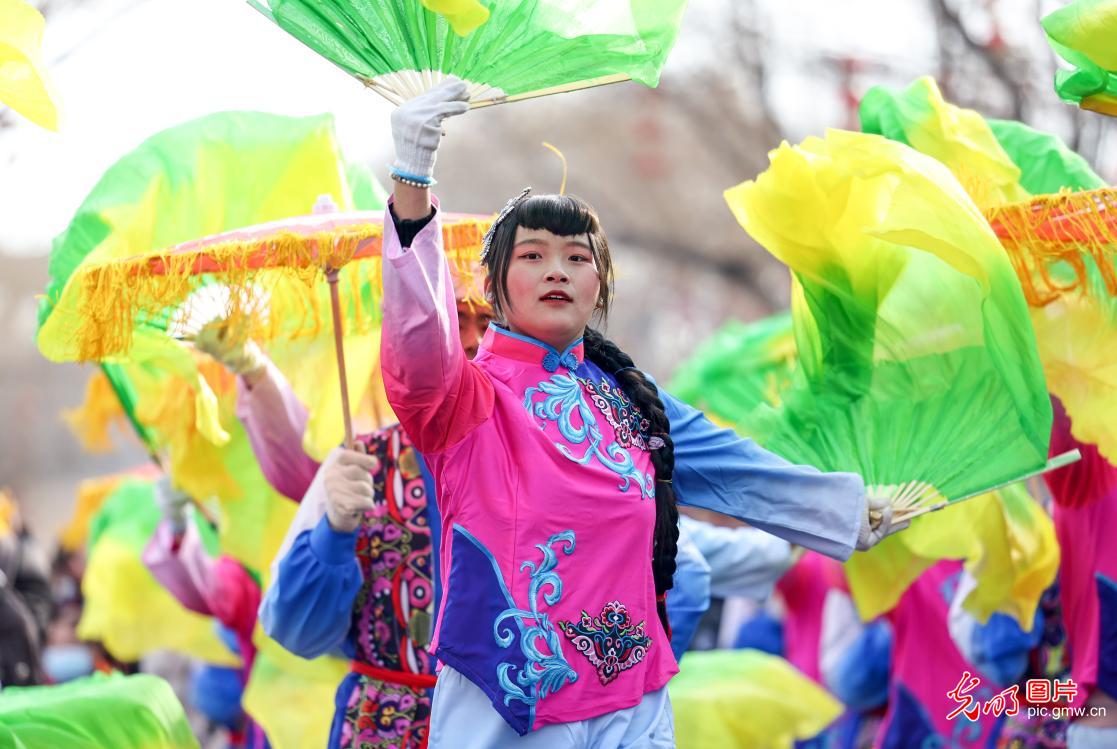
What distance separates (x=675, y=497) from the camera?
9.52 ft

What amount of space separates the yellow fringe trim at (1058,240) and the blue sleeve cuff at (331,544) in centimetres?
165

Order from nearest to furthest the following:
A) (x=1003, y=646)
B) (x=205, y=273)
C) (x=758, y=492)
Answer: (x=758, y=492) → (x=205, y=273) → (x=1003, y=646)

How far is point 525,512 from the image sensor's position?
2559mm

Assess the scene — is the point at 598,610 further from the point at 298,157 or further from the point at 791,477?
the point at 298,157

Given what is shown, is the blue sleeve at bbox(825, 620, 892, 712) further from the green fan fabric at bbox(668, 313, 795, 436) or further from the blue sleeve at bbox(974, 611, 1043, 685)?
the blue sleeve at bbox(974, 611, 1043, 685)

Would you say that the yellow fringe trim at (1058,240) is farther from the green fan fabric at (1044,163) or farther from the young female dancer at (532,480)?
the young female dancer at (532,480)

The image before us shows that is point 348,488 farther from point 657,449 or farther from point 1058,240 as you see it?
point 1058,240

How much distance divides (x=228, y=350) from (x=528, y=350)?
1207 millimetres

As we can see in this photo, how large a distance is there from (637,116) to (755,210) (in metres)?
15.1

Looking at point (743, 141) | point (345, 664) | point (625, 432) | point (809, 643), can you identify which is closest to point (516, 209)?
point (625, 432)

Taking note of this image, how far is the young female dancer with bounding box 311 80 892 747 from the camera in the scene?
8.03 ft

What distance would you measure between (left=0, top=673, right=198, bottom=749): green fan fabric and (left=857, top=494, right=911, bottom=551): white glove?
206 centimetres

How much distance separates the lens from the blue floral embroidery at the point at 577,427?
8.72ft

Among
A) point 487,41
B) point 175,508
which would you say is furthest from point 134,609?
point 487,41
